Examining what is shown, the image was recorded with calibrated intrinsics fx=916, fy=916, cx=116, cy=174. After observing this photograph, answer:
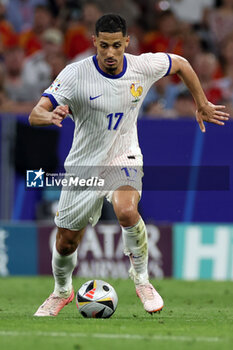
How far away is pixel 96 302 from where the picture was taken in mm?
7652

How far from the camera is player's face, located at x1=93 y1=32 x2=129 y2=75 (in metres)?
7.38

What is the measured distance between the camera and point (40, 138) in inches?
496

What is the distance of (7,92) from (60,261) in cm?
632

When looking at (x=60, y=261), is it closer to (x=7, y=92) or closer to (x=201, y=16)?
(x=7, y=92)

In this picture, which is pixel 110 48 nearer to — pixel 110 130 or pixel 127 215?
pixel 110 130

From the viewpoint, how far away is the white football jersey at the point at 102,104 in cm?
743

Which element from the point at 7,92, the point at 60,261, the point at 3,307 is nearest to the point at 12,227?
the point at 7,92

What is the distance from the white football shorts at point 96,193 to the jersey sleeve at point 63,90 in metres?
0.65

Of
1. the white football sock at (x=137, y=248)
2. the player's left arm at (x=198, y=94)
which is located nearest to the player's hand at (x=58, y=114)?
the white football sock at (x=137, y=248)

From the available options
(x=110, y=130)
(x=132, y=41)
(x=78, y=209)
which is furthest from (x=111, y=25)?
(x=132, y=41)

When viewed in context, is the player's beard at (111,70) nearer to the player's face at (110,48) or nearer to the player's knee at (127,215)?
the player's face at (110,48)

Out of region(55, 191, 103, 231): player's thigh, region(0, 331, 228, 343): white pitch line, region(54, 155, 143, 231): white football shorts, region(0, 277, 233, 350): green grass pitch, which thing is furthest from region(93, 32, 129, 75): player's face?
region(0, 331, 228, 343): white pitch line

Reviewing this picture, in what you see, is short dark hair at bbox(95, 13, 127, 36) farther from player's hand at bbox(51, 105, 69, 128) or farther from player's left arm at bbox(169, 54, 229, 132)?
player's hand at bbox(51, 105, 69, 128)

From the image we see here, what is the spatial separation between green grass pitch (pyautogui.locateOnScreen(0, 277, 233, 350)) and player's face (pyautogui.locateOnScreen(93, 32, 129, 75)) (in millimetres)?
2065
